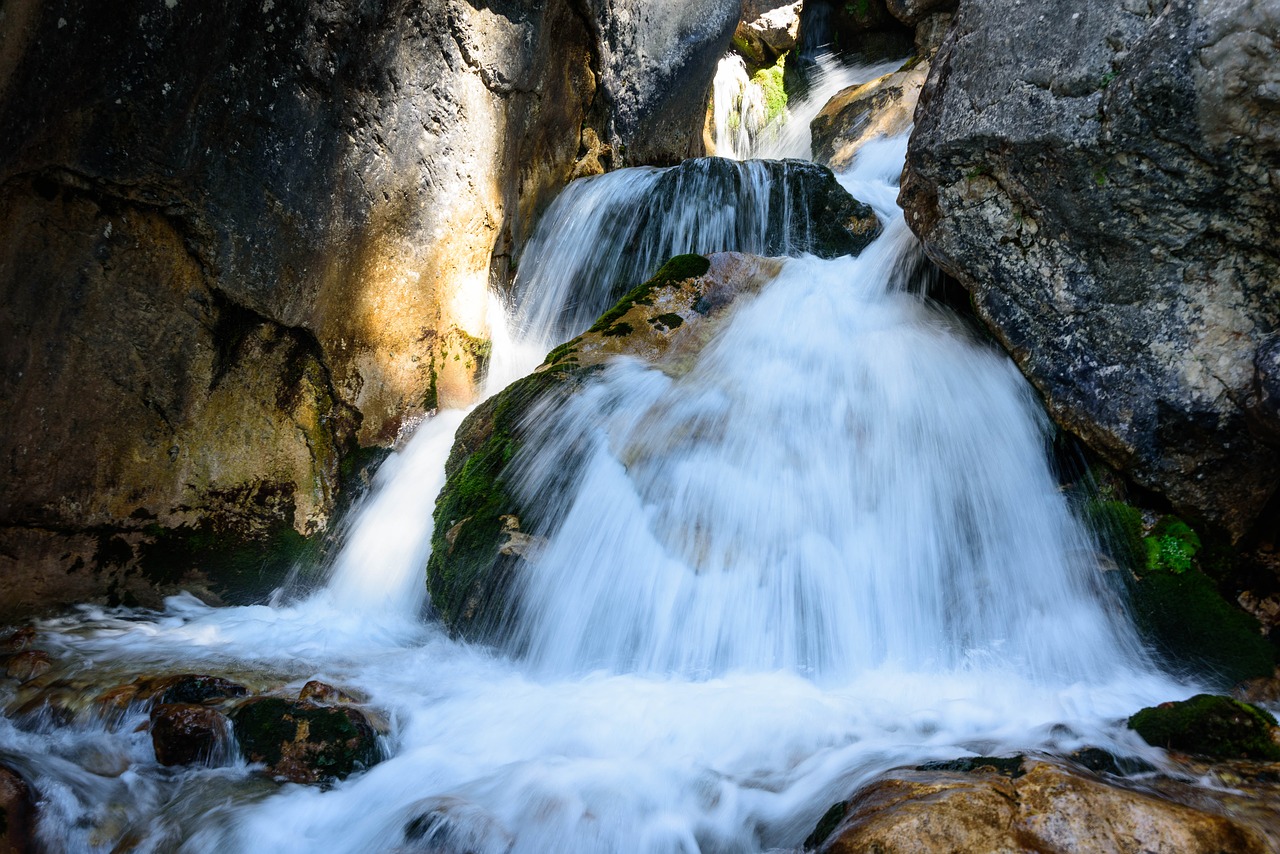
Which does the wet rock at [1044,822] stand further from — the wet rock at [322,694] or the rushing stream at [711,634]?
the wet rock at [322,694]

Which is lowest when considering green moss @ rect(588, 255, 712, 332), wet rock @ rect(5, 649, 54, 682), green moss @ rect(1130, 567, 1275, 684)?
wet rock @ rect(5, 649, 54, 682)

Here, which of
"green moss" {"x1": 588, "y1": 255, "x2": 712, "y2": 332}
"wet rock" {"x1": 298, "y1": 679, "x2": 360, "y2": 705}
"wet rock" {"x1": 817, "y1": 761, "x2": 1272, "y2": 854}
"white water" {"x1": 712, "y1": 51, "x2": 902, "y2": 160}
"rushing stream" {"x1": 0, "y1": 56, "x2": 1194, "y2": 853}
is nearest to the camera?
"wet rock" {"x1": 817, "y1": 761, "x2": 1272, "y2": 854}

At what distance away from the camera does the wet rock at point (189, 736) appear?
122 inches

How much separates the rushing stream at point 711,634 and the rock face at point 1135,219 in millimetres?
470

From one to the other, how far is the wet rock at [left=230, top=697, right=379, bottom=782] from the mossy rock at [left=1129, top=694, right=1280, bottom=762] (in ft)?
9.33

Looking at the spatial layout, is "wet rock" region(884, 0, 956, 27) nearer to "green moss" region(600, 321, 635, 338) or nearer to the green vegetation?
"green moss" region(600, 321, 635, 338)

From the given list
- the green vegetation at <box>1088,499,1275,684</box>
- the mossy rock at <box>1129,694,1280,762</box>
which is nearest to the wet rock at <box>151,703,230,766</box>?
the mossy rock at <box>1129,694,1280,762</box>

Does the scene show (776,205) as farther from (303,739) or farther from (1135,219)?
(303,739)

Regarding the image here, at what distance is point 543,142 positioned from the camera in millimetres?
7211

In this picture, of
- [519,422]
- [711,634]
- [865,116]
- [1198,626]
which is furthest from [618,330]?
[865,116]

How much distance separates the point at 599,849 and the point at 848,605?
1.73 m

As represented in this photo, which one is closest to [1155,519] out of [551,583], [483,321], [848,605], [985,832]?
[848,605]

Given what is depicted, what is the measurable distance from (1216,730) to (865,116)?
907 cm

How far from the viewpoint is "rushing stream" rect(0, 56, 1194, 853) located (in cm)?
286
